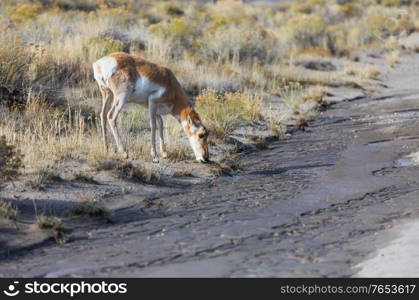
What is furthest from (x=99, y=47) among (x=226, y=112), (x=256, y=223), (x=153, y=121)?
(x=256, y=223)

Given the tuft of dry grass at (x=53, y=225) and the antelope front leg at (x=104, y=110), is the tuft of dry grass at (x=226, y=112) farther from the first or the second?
the tuft of dry grass at (x=53, y=225)

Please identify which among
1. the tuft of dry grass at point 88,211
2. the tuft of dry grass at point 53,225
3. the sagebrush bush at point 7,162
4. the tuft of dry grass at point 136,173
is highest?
the sagebrush bush at point 7,162

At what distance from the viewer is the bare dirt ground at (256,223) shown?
8.48 m

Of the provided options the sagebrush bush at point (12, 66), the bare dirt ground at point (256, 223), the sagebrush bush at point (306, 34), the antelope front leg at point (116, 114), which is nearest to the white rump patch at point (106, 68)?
the antelope front leg at point (116, 114)

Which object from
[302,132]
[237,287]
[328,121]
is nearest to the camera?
[237,287]

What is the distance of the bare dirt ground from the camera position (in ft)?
27.8

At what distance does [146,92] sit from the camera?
1348 cm

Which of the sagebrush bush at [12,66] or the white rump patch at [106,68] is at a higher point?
the white rump patch at [106,68]

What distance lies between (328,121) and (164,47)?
23.8 feet

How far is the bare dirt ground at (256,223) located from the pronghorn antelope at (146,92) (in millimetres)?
1160

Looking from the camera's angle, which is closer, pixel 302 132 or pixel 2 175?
pixel 2 175

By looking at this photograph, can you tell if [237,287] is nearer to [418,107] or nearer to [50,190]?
[50,190]

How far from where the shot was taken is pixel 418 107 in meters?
21.8

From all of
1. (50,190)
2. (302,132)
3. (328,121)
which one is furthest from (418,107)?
(50,190)
